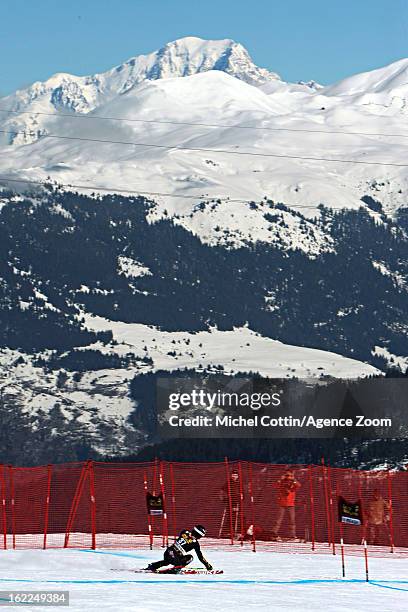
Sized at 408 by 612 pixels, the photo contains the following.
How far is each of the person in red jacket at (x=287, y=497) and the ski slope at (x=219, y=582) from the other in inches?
107

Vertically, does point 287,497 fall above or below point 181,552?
above

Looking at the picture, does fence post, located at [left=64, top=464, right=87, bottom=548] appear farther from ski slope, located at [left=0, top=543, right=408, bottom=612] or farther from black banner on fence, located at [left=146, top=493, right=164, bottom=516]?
black banner on fence, located at [left=146, top=493, right=164, bottom=516]

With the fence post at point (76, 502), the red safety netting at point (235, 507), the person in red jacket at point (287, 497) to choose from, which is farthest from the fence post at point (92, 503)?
the person in red jacket at point (287, 497)

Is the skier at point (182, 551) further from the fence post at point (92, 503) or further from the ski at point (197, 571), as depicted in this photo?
the fence post at point (92, 503)

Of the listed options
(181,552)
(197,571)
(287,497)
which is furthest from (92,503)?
(181,552)

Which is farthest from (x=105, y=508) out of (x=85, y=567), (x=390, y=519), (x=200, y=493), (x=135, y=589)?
(x=135, y=589)

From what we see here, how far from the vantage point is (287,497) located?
43.6 metres

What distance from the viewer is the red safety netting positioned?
142 feet

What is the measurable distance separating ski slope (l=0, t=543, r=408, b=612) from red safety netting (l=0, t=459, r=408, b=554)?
258cm

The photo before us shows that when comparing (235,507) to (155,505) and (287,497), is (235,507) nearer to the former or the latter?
(287,497)

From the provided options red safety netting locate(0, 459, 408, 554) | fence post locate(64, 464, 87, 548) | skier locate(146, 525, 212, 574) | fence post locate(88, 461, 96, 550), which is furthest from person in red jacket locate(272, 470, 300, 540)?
skier locate(146, 525, 212, 574)

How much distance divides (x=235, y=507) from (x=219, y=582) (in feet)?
42.9

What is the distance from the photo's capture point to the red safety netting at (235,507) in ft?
142

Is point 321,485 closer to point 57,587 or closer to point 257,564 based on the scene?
point 257,564
